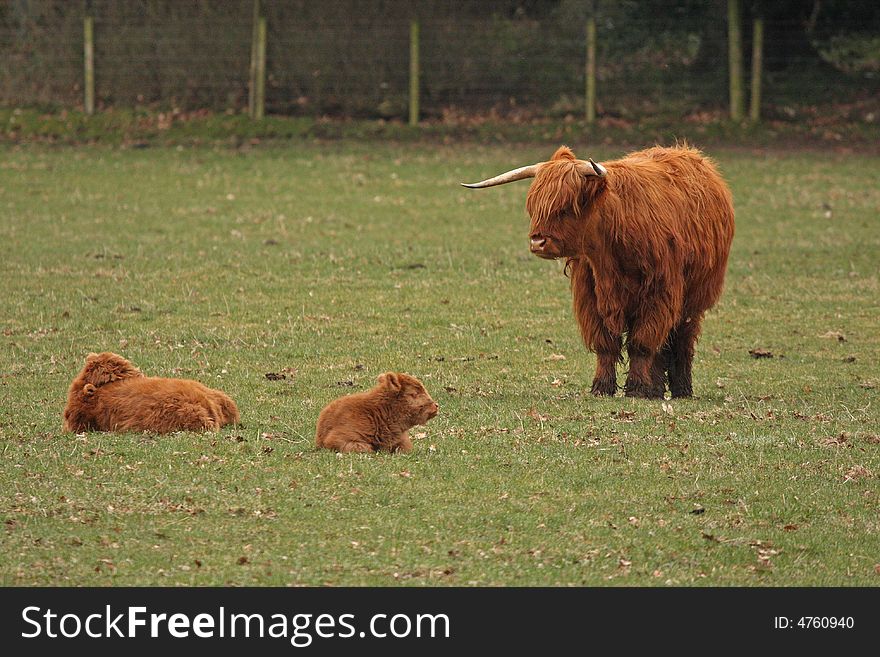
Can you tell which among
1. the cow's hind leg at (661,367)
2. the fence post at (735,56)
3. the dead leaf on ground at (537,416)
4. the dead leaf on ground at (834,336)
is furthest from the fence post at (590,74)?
the dead leaf on ground at (537,416)

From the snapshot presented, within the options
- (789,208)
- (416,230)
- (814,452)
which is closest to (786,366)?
(814,452)

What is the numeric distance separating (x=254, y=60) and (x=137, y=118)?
2593 millimetres

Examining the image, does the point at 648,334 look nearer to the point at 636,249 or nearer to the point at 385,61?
the point at 636,249

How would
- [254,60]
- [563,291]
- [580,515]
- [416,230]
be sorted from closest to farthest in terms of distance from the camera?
1. [580,515]
2. [563,291]
3. [416,230]
4. [254,60]

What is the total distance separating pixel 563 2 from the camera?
28.2m

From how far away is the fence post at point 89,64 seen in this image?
91.1 ft

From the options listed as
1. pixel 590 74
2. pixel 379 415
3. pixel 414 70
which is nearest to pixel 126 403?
pixel 379 415

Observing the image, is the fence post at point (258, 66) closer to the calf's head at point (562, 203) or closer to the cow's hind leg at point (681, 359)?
the cow's hind leg at point (681, 359)

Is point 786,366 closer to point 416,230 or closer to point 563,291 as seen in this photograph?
point 563,291

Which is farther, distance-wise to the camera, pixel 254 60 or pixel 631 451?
pixel 254 60

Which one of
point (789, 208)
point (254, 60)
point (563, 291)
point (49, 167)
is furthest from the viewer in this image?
point (254, 60)

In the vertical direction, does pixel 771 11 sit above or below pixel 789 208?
above

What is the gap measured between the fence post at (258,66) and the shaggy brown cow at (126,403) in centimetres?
1900

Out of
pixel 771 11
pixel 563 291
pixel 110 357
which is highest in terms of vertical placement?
pixel 771 11
